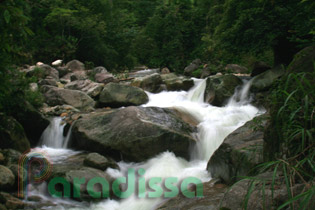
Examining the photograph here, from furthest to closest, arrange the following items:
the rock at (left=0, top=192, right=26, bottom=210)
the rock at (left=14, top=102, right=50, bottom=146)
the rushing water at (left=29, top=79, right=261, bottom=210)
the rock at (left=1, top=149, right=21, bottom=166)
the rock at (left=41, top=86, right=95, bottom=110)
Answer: the rock at (left=41, top=86, right=95, bottom=110), the rock at (left=14, top=102, right=50, bottom=146), the rock at (left=1, top=149, right=21, bottom=166), the rushing water at (left=29, top=79, right=261, bottom=210), the rock at (left=0, top=192, right=26, bottom=210)

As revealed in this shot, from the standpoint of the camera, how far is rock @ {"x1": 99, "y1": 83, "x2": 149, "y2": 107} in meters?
10.3

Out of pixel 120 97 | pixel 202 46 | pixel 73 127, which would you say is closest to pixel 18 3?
pixel 73 127

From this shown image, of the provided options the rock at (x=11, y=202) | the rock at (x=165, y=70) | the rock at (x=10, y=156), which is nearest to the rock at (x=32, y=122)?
the rock at (x=10, y=156)

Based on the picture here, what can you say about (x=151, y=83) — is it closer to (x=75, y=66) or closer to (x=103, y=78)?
(x=103, y=78)

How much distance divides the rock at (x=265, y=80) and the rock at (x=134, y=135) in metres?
3.70

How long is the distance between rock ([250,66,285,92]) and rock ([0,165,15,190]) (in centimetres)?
802

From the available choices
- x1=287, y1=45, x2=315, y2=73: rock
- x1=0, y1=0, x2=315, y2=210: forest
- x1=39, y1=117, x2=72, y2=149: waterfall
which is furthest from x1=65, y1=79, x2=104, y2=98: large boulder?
x1=287, y1=45, x2=315, y2=73: rock

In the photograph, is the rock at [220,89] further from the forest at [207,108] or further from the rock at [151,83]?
the rock at [151,83]

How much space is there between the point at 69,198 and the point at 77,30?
17.6 metres

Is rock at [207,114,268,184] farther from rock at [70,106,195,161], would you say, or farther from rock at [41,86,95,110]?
rock at [41,86,95,110]

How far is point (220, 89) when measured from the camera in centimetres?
1041

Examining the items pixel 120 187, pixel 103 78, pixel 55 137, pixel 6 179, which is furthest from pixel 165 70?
pixel 6 179

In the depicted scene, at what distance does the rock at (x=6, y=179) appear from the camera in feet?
16.1

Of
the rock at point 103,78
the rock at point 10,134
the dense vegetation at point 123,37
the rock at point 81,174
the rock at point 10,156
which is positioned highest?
the dense vegetation at point 123,37
